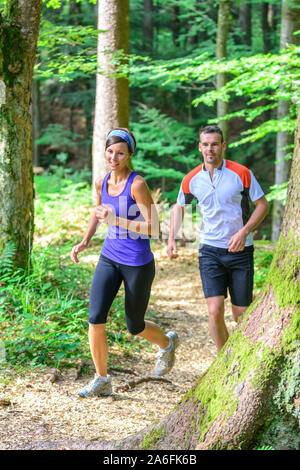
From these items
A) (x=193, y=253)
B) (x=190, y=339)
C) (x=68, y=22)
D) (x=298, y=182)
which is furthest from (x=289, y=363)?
(x=68, y=22)

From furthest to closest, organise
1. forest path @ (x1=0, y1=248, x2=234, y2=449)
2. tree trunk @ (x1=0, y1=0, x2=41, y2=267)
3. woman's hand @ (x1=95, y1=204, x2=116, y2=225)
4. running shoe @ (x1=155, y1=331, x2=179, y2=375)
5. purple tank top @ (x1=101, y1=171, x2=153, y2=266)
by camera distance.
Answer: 1. tree trunk @ (x1=0, y1=0, x2=41, y2=267)
2. running shoe @ (x1=155, y1=331, x2=179, y2=375)
3. purple tank top @ (x1=101, y1=171, x2=153, y2=266)
4. woman's hand @ (x1=95, y1=204, x2=116, y2=225)
5. forest path @ (x1=0, y1=248, x2=234, y2=449)

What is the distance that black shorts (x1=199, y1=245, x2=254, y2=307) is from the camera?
4.57 meters

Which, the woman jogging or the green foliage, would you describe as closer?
the woman jogging

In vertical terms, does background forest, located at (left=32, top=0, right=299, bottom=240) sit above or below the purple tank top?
above

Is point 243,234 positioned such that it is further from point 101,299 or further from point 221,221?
point 101,299

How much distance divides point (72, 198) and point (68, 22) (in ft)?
37.1

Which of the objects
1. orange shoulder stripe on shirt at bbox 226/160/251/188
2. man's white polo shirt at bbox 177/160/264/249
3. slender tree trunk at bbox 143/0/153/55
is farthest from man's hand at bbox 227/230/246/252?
slender tree trunk at bbox 143/0/153/55

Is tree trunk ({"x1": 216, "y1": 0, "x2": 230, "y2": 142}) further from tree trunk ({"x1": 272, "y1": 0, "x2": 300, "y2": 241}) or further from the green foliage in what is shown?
the green foliage

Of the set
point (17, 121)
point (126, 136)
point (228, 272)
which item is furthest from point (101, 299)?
point (17, 121)

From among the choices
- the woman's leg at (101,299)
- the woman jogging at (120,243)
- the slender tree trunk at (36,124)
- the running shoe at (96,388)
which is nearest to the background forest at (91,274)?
the running shoe at (96,388)

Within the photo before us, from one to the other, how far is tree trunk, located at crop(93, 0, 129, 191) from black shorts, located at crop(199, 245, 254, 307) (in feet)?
20.5

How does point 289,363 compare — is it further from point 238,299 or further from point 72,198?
point 72,198

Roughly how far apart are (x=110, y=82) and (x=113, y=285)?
767 cm

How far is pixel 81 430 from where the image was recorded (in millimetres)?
3613
